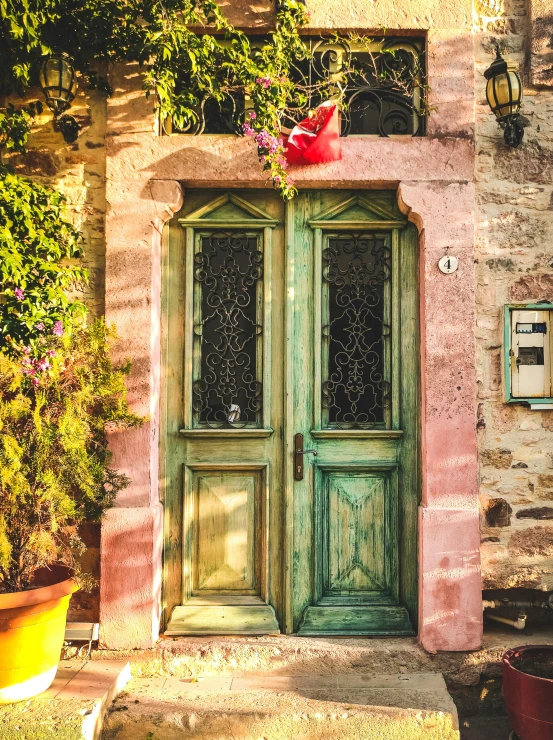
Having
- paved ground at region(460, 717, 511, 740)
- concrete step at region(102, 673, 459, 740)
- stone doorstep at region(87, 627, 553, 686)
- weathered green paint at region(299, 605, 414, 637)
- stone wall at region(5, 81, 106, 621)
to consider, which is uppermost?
stone wall at region(5, 81, 106, 621)

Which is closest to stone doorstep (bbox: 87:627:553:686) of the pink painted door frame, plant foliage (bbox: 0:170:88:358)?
the pink painted door frame

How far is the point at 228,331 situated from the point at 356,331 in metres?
0.82

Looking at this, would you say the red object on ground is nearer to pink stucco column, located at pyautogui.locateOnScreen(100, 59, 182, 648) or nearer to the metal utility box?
pink stucco column, located at pyautogui.locateOnScreen(100, 59, 182, 648)

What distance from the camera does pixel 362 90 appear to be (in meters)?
4.31

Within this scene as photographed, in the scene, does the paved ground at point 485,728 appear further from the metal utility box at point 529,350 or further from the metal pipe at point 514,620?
the metal utility box at point 529,350

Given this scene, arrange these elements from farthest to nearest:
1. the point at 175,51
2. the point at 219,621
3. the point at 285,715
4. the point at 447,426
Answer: the point at 219,621, the point at 447,426, the point at 175,51, the point at 285,715

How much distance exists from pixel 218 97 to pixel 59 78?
920 mm

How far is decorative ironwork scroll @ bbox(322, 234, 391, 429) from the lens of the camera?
4.32 metres

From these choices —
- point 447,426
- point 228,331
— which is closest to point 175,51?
point 228,331

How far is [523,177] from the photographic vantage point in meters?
4.24

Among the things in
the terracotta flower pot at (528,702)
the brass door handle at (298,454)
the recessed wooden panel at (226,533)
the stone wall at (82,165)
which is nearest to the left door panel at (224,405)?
the recessed wooden panel at (226,533)

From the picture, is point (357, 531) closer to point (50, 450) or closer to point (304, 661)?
point (304, 661)

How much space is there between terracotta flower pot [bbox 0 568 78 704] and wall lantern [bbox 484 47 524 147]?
367cm

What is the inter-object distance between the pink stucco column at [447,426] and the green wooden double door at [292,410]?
206mm
